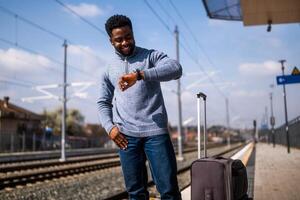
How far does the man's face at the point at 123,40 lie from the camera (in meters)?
2.71

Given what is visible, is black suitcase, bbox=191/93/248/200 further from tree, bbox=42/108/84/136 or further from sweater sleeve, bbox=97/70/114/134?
tree, bbox=42/108/84/136

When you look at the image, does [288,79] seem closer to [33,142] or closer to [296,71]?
[296,71]

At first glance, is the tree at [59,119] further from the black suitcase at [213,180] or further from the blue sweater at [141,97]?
the blue sweater at [141,97]

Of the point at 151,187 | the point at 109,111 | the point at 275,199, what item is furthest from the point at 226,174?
the point at 151,187

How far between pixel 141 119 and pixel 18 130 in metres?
48.1

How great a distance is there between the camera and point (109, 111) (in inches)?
112

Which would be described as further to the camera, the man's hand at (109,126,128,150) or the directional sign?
the directional sign

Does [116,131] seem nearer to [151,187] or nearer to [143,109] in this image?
[143,109]

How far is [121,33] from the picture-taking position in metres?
2.71

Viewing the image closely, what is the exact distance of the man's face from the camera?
2711 millimetres

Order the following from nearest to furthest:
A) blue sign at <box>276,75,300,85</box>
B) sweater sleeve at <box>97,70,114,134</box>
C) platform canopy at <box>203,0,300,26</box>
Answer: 1. sweater sleeve at <box>97,70,114,134</box>
2. platform canopy at <box>203,0,300,26</box>
3. blue sign at <box>276,75,300,85</box>

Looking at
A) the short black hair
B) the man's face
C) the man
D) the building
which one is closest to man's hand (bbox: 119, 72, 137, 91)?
the man

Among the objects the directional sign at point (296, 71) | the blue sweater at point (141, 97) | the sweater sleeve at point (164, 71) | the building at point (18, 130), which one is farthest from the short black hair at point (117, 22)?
the building at point (18, 130)

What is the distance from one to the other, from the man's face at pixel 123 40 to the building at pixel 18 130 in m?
33.8
